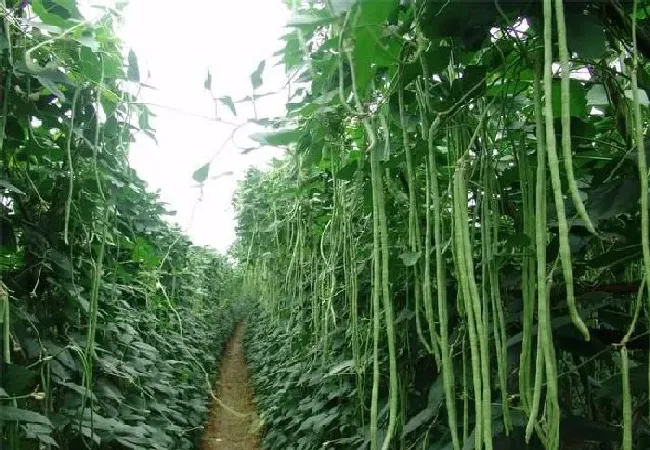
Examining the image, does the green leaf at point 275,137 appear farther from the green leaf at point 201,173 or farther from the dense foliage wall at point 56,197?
the dense foliage wall at point 56,197

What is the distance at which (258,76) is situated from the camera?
1243 mm

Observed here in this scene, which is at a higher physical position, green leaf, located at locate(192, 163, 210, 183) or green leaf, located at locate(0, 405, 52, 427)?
green leaf, located at locate(192, 163, 210, 183)

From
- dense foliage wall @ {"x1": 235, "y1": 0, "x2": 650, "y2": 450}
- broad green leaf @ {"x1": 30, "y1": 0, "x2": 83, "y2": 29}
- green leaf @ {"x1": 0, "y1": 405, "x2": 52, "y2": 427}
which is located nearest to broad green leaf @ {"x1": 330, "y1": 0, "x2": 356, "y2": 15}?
dense foliage wall @ {"x1": 235, "y1": 0, "x2": 650, "y2": 450}

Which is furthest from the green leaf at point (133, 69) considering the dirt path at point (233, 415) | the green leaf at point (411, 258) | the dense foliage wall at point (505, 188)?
the dirt path at point (233, 415)

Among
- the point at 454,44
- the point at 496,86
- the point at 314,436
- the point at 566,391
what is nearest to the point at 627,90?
the point at 496,86

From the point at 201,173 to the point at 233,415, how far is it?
449 cm

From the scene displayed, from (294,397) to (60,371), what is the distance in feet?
7.79

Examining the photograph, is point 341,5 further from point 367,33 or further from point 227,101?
point 227,101

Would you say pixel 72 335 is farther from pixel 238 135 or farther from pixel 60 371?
pixel 238 135

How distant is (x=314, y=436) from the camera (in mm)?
2725

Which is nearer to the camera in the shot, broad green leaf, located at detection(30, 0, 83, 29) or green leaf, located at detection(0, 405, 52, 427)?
green leaf, located at detection(0, 405, 52, 427)

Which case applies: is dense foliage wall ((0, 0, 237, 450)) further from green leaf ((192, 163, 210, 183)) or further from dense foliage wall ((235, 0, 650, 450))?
dense foliage wall ((235, 0, 650, 450))

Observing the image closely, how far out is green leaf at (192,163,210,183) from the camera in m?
1.17

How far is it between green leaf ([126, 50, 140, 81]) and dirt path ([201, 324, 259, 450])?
1959 millimetres
